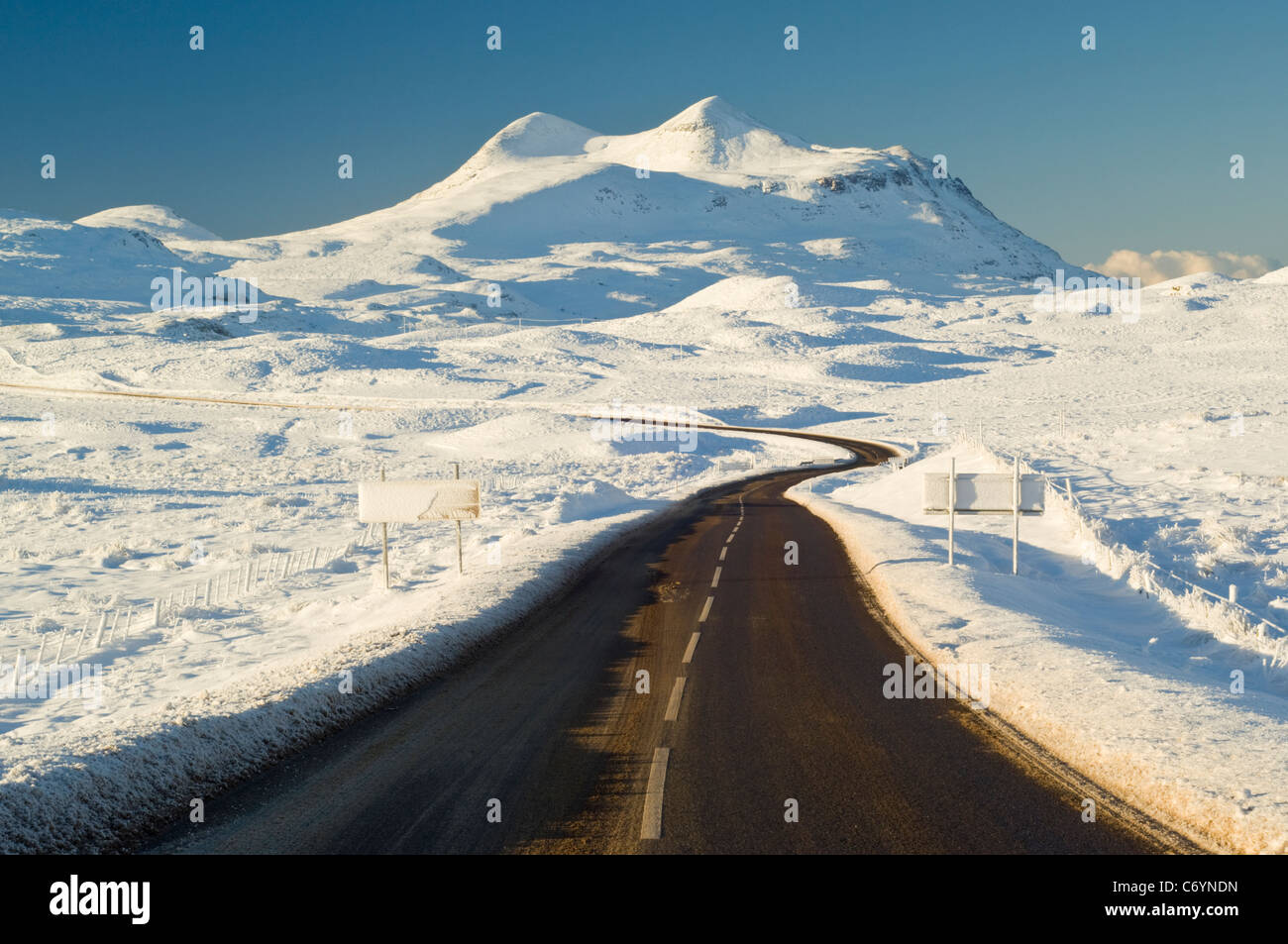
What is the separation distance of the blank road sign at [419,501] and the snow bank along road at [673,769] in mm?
5050

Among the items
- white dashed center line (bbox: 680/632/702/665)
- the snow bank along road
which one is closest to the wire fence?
the snow bank along road

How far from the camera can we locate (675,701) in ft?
33.6

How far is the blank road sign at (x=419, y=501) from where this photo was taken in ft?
59.2

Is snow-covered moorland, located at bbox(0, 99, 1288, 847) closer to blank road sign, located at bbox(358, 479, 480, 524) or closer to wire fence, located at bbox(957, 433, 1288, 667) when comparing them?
wire fence, located at bbox(957, 433, 1288, 667)

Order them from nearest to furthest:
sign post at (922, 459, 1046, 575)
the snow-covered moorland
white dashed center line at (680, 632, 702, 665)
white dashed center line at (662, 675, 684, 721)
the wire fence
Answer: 1. white dashed center line at (662, 675, 684, 721)
2. the snow-covered moorland
3. white dashed center line at (680, 632, 702, 665)
4. the wire fence
5. sign post at (922, 459, 1046, 575)

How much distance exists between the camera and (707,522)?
3005cm

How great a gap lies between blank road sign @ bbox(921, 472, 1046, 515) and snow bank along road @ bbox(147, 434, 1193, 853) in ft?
16.7

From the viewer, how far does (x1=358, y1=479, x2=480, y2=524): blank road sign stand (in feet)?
59.2

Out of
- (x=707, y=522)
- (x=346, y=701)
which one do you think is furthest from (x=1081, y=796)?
(x=707, y=522)

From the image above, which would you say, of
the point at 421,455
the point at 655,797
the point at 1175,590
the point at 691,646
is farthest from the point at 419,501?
the point at 421,455

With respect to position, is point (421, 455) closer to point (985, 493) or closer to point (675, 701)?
point (985, 493)

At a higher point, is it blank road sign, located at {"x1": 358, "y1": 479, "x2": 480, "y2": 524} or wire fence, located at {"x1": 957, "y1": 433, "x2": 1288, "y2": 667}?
blank road sign, located at {"x1": 358, "y1": 479, "x2": 480, "y2": 524}

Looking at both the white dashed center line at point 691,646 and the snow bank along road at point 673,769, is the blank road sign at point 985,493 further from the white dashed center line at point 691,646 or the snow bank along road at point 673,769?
the white dashed center line at point 691,646
